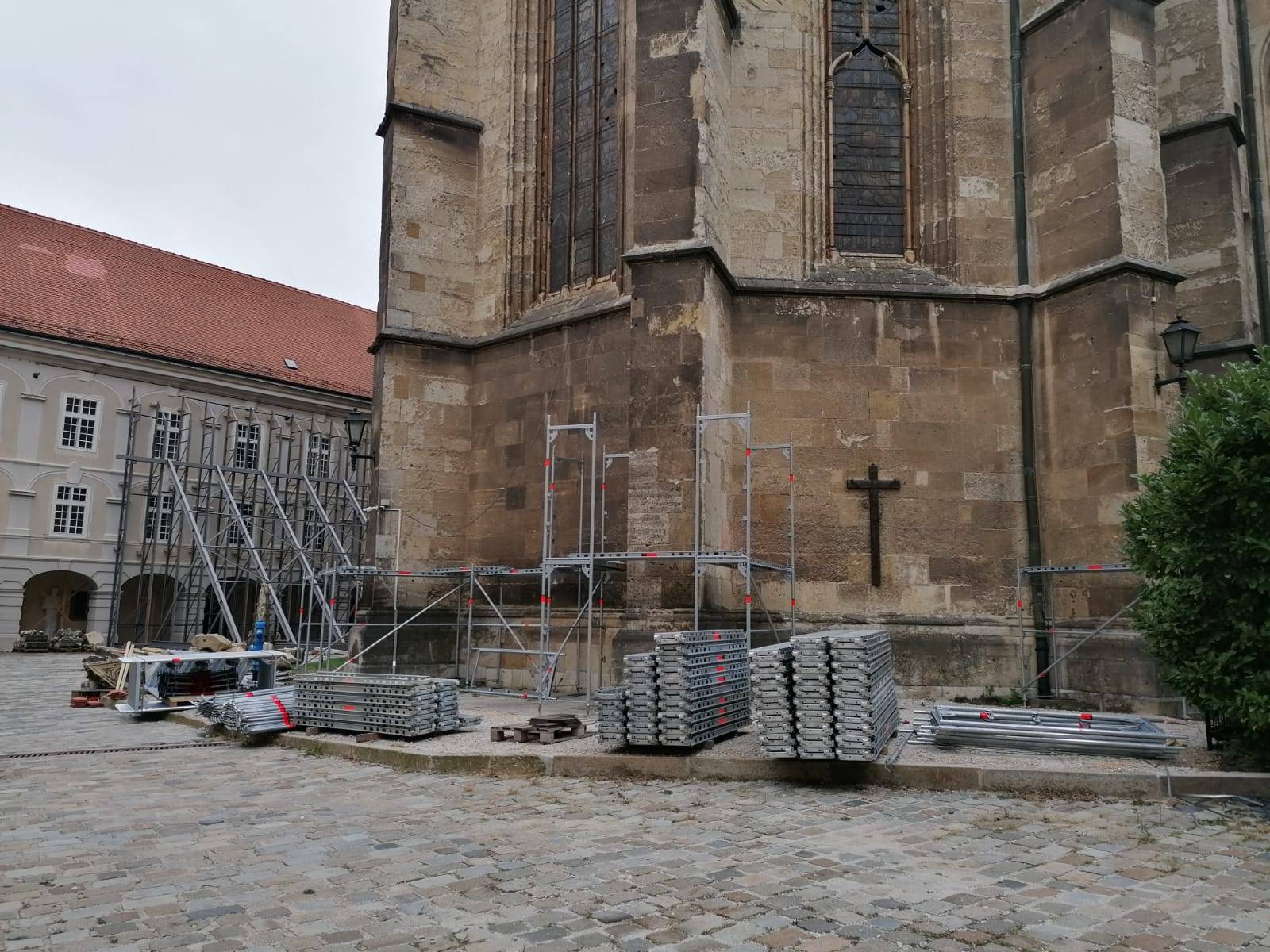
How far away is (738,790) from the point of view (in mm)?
7074

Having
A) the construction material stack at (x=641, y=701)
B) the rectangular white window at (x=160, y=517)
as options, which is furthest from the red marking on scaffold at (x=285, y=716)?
the rectangular white window at (x=160, y=517)

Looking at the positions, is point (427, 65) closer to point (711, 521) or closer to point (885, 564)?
point (711, 521)

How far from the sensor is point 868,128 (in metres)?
13.5

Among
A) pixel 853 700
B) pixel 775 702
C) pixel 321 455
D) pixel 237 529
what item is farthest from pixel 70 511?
pixel 853 700

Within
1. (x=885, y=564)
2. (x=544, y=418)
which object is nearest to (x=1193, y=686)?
(x=885, y=564)

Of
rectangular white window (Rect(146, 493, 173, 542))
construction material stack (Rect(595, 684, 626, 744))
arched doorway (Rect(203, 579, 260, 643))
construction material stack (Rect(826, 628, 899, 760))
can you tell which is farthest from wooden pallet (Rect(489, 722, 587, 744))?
rectangular white window (Rect(146, 493, 173, 542))

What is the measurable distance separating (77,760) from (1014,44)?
13.4 meters

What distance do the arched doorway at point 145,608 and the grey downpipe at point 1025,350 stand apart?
83.3ft

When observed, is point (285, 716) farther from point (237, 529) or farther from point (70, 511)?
point (70, 511)

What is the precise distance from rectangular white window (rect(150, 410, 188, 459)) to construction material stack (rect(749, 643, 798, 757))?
28411mm

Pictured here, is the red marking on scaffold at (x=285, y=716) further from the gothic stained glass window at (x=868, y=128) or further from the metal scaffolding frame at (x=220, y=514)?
the metal scaffolding frame at (x=220, y=514)

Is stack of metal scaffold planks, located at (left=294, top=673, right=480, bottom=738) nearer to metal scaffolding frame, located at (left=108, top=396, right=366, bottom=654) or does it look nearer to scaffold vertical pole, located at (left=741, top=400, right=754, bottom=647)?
scaffold vertical pole, located at (left=741, top=400, right=754, bottom=647)

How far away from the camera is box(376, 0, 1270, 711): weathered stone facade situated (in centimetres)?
1134

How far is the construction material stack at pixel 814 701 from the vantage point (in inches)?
280
